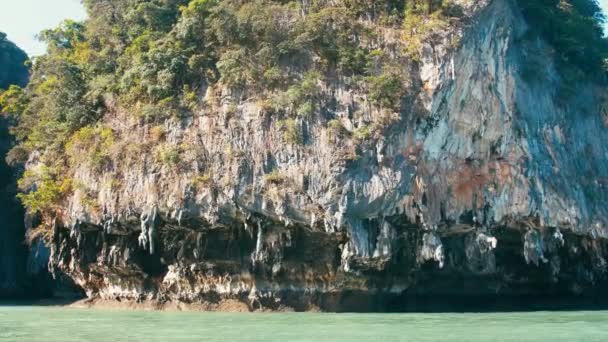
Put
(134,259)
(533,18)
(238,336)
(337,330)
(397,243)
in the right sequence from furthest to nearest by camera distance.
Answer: (533,18)
(134,259)
(397,243)
(337,330)
(238,336)

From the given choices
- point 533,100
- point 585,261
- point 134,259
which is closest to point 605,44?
point 533,100

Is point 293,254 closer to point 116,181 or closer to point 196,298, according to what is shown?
point 196,298

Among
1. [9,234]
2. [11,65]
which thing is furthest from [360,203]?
[11,65]

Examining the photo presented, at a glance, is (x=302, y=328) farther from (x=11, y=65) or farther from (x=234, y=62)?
(x=11, y=65)

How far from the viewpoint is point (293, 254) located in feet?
79.8

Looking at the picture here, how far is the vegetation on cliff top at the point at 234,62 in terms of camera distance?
25000 mm

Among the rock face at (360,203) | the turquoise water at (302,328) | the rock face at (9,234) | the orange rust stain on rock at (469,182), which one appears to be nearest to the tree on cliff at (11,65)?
the rock face at (9,234)

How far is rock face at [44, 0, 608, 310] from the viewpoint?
23375 mm

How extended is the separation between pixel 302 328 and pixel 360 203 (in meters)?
6.71

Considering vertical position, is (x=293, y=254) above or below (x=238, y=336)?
above

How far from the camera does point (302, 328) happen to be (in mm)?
16969

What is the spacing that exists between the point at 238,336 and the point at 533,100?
670 inches

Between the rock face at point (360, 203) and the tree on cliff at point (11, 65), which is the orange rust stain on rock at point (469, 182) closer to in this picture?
the rock face at point (360, 203)

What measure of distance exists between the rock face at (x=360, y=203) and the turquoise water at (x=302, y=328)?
3.54 meters
